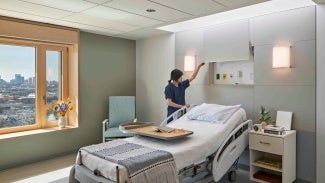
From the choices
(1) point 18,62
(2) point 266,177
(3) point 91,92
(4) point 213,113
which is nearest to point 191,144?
(4) point 213,113

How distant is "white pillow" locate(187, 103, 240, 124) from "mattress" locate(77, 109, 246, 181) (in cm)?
6

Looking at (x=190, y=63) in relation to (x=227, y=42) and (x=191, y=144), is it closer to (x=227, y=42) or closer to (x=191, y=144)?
(x=227, y=42)

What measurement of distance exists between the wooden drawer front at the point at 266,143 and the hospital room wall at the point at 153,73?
1.95 metres

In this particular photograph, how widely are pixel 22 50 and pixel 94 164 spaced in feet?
8.53

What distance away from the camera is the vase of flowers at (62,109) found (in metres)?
4.05

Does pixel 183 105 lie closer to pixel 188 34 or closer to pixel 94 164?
pixel 188 34

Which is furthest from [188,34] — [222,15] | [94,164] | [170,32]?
[94,164]

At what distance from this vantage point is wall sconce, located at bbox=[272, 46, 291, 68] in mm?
3000

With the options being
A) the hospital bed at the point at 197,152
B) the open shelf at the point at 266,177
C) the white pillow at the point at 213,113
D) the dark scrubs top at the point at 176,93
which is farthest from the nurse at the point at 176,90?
the open shelf at the point at 266,177

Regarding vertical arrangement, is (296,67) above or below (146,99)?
above

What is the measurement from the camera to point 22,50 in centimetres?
381

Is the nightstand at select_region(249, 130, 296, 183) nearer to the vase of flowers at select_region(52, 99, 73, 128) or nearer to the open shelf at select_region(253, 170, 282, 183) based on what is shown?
the open shelf at select_region(253, 170, 282, 183)

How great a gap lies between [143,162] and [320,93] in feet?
7.23

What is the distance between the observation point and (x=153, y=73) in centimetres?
483
